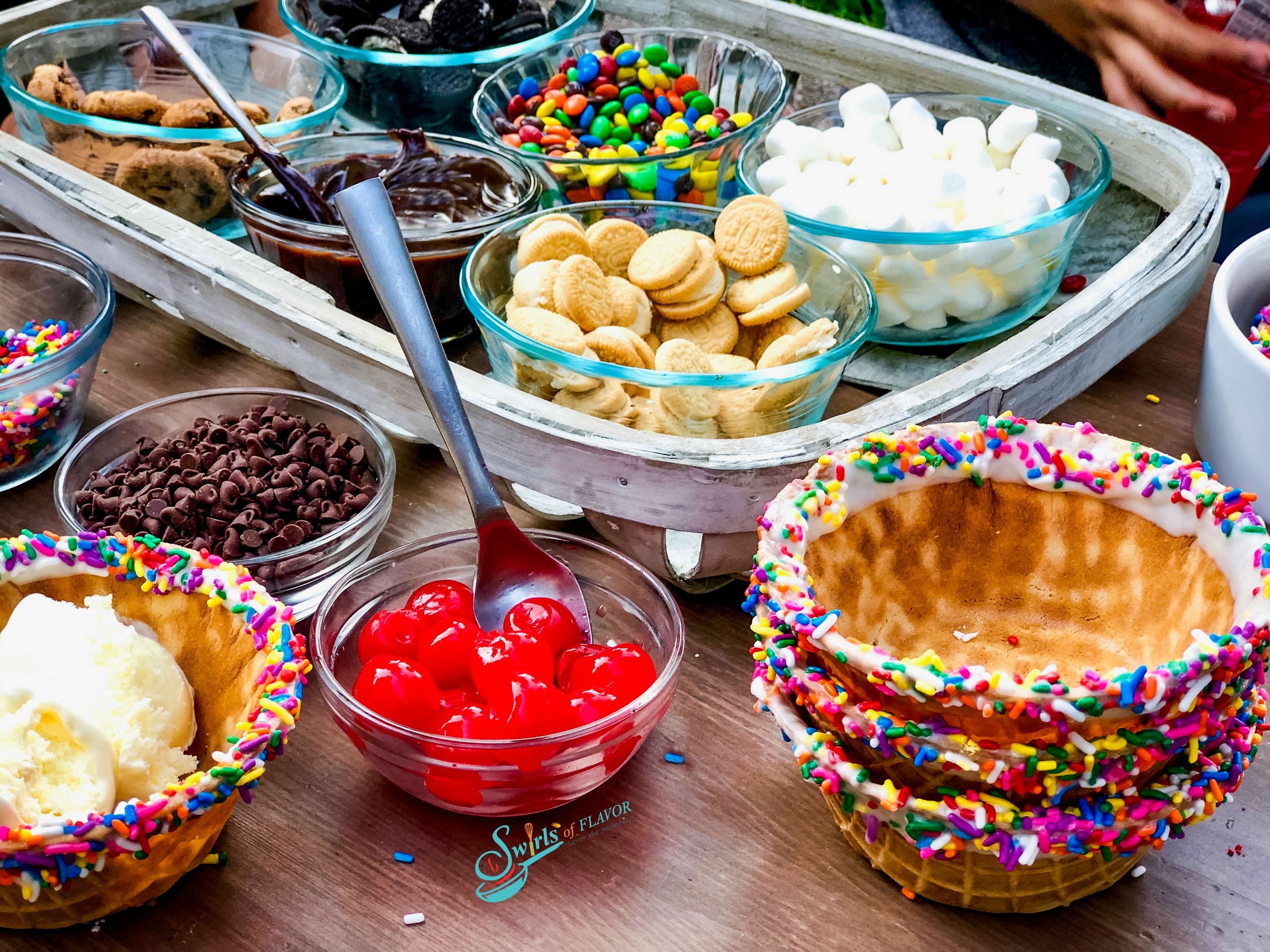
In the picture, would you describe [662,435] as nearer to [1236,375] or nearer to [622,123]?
[1236,375]

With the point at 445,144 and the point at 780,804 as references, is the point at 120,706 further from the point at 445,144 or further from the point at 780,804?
the point at 445,144

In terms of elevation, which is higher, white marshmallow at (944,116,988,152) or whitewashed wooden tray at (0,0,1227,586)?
white marshmallow at (944,116,988,152)

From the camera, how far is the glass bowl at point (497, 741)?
0.65 m

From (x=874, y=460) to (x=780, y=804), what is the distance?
0.78ft

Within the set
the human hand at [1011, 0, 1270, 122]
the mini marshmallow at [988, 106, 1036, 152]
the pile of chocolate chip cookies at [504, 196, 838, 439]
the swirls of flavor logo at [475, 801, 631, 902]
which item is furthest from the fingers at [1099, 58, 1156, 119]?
the swirls of flavor logo at [475, 801, 631, 902]

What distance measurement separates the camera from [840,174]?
3.79 feet

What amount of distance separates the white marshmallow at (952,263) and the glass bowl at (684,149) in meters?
0.28

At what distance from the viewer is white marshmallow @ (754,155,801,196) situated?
3.75 feet

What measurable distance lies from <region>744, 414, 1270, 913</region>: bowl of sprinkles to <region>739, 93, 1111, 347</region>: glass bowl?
0.35 m

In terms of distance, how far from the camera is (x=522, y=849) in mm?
697

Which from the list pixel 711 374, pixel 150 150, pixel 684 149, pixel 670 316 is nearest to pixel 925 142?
pixel 684 149

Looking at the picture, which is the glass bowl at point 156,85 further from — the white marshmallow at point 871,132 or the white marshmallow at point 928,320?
the white marshmallow at point 928,320

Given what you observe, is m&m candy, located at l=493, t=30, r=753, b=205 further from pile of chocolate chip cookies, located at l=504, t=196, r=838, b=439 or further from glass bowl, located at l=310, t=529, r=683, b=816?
glass bowl, located at l=310, t=529, r=683, b=816

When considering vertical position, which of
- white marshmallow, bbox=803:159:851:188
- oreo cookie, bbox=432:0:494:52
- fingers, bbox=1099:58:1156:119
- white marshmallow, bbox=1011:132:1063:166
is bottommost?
fingers, bbox=1099:58:1156:119
